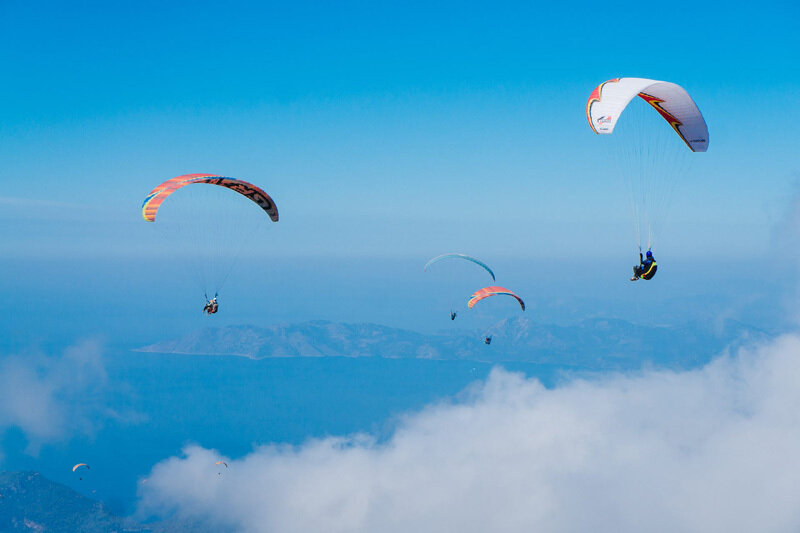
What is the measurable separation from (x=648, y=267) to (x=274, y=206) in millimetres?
22867

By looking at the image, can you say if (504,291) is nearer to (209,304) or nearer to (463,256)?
(463,256)

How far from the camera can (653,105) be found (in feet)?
96.2

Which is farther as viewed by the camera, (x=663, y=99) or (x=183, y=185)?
(x=183, y=185)

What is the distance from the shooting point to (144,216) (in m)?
29.9

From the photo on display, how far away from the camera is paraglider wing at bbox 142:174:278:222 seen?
30016 mm

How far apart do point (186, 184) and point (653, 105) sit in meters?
26.2

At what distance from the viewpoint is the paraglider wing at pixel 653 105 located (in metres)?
25.5

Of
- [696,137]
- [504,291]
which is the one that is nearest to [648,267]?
[696,137]

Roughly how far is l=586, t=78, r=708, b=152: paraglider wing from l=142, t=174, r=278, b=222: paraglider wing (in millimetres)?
20031

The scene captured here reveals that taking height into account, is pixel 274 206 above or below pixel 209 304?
above

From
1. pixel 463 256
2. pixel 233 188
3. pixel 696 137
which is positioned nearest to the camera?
pixel 696 137

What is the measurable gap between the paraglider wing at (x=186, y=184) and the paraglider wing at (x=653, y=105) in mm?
20031

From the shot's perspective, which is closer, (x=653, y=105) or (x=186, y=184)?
(x=653, y=105)

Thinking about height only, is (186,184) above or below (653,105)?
below
